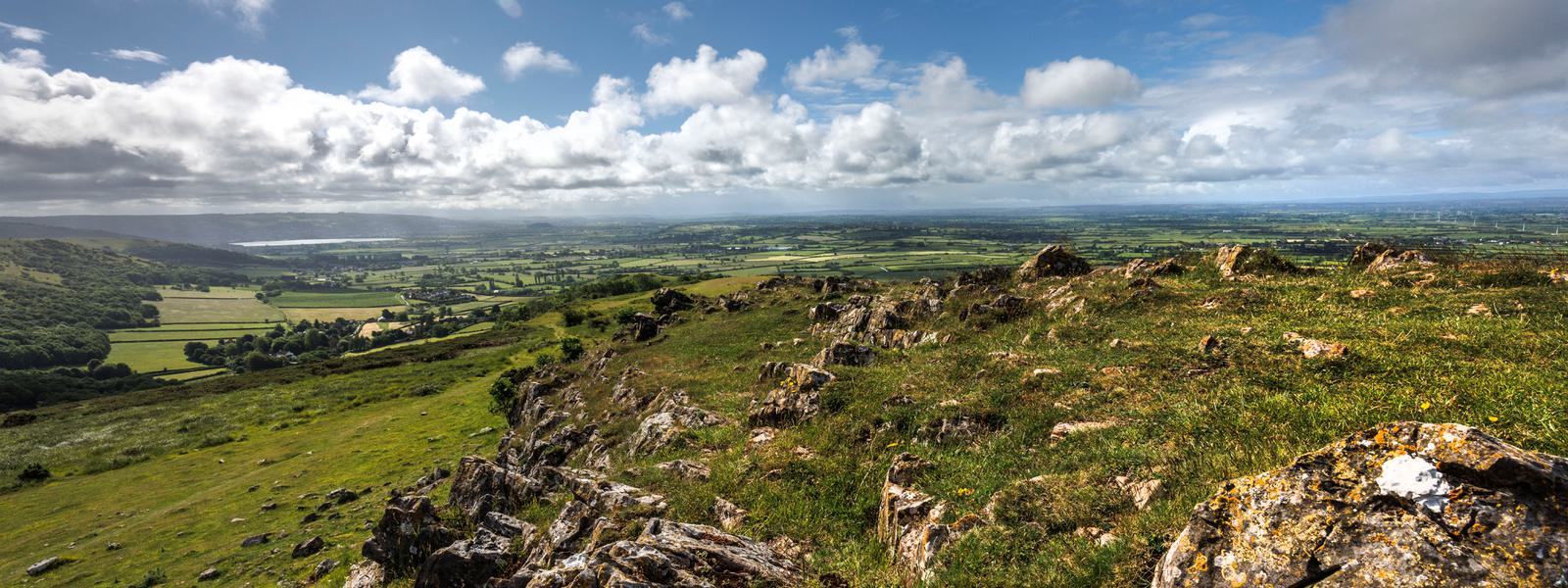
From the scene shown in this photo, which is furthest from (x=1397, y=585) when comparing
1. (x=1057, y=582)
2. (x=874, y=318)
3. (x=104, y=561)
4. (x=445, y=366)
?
(x=445, y=366)

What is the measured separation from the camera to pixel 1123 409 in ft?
48.8

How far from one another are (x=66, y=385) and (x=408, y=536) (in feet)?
580

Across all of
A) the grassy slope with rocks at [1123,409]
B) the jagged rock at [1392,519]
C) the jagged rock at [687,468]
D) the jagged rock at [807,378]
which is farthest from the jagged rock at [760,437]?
the jagged rock at [1392,519]

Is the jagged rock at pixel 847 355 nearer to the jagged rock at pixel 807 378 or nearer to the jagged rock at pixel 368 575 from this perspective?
the jagged rock at pixel 807 378

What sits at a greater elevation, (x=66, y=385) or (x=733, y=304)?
(x=733, y=304)

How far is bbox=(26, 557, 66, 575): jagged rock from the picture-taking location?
33250 mm

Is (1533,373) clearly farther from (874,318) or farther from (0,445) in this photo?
(0,445)

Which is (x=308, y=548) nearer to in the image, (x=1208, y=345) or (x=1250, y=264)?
(x=1208, y=345)

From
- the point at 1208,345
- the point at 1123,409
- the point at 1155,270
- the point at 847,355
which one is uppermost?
the point at 1155,270

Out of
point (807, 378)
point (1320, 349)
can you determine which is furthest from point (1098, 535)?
point (807, 378)

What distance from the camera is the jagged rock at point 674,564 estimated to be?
10.2 m

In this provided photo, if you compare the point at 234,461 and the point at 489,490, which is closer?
the point at 489,490

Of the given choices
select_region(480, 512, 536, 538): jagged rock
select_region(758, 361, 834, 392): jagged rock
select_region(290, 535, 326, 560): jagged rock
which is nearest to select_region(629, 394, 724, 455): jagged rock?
select_region(758, 361, 834, 392): jagged rock

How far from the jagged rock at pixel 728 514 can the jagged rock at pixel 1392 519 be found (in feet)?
30.8
